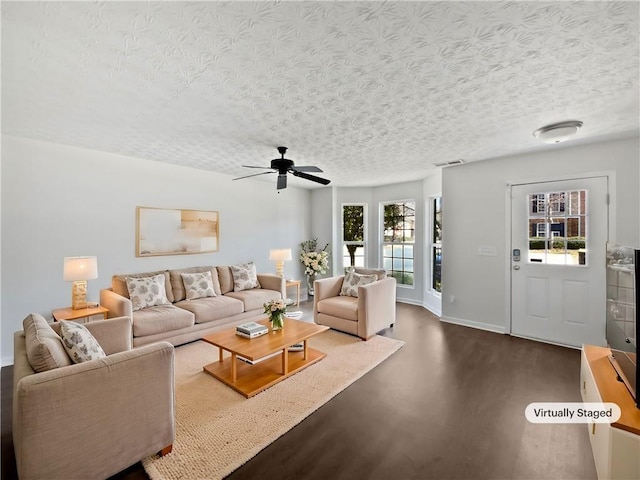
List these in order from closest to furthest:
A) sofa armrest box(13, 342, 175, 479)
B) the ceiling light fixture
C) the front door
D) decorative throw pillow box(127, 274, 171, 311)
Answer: sofa armrest box(13, 342, 175, 479), the ceiling light fixture, the front door, decorative throw pillow box(127, 274, 171, 311)

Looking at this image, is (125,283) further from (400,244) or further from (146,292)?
(400,244)

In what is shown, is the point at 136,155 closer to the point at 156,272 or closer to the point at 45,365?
the point at 156,272

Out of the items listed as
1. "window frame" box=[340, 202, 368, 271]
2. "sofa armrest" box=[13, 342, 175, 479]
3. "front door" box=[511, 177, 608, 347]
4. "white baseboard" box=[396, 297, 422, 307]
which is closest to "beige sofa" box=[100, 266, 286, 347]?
"sofa armrest" box=[13, 342, 175, 479]

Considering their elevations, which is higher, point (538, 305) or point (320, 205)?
point (320, 205)

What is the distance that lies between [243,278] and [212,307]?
0.99 meters

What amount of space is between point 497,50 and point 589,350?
2.37 meters

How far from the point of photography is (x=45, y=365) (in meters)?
1.55

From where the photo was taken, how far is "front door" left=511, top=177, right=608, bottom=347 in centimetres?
337

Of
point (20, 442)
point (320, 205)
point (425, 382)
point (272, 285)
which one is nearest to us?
point (20, 442)

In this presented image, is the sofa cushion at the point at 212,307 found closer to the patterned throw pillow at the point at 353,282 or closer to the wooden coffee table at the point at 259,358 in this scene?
the wooden coffee table at the point at 259,358

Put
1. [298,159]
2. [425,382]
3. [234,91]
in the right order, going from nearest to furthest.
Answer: [234,91] < [425,382] < [298,159]

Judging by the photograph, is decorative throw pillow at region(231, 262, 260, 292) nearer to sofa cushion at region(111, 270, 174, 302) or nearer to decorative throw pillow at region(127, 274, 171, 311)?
sofa cushion at region(111, 270, 174, 302)

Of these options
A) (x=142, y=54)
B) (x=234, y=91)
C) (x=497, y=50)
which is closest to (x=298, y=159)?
(x=234, y=91)

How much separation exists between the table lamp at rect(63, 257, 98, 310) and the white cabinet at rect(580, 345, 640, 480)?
4365 millimetres
